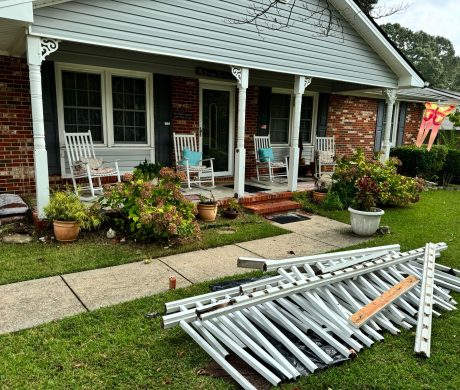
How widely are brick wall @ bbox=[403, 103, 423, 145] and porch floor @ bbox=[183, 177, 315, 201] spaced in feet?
18.5

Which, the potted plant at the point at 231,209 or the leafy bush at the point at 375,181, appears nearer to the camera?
the potted plant at the point at 231,209

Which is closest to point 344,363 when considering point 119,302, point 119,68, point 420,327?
point 420,327

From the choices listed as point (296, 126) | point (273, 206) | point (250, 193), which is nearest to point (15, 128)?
point (250, 193)

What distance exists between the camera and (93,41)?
181 inches

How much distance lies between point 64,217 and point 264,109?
5.44 m

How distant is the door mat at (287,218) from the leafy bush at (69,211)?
2.87m

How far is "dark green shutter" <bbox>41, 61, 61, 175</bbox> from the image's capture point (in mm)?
5840

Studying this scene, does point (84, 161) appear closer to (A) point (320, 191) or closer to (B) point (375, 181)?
(A) point (320, 191)

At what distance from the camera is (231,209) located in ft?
19.7

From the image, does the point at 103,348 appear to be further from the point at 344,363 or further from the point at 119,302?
the point at 344,363

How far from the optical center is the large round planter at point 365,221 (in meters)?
5.23

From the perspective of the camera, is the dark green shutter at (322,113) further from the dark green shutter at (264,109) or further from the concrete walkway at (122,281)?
the concrete walkway at (122,281)

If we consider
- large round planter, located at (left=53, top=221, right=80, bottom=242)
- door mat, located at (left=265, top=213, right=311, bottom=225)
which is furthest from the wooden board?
large round planter, located at (left=53, top=221, right=80, bottom=242)

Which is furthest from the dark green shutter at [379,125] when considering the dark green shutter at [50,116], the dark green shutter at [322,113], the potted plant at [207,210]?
the dark green shutter at [50,116]
